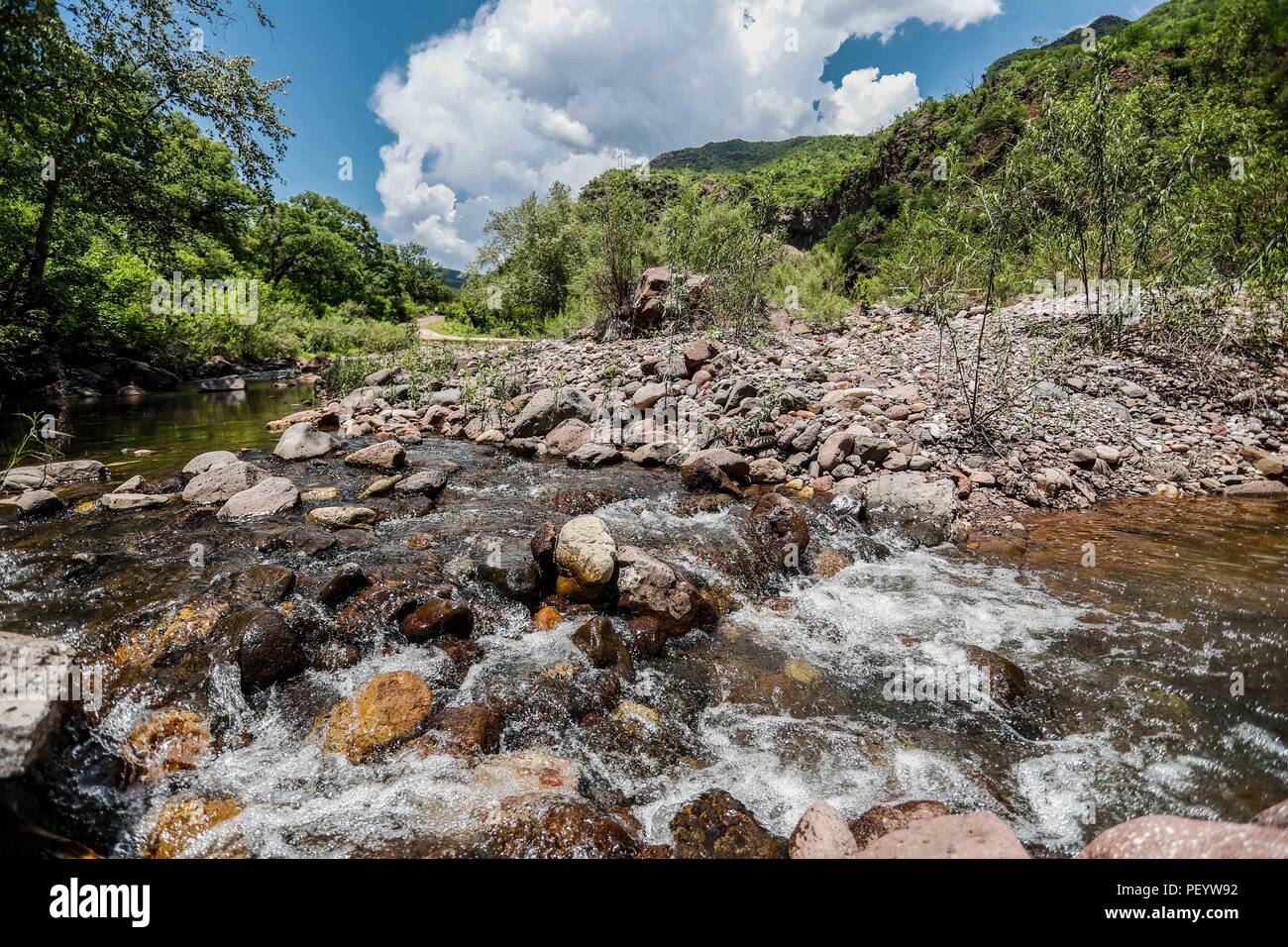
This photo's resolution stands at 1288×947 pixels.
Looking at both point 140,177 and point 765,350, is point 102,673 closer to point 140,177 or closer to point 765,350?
point 765,350

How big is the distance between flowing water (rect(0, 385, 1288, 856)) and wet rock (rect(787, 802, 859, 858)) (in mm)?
304

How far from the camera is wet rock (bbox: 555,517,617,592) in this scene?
14.4 ft

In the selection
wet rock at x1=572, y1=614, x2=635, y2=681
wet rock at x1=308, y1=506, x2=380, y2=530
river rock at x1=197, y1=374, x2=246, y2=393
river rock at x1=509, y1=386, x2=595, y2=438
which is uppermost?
river rock at x1=197, y1=374, x2=246, y2=393

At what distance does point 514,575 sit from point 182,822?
2.48m

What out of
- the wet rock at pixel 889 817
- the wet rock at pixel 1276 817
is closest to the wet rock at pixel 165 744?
the wet rock at pixel 889 817

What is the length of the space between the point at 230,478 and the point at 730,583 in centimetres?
611

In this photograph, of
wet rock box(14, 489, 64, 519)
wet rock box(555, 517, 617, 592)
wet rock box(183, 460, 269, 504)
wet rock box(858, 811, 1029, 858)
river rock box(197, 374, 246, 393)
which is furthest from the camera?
river rock box(197, 374, 246, 393)

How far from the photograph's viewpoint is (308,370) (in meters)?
22.8

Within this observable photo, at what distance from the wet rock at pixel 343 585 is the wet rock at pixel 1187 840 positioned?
15.1 feet

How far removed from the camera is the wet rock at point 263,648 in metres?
3.35

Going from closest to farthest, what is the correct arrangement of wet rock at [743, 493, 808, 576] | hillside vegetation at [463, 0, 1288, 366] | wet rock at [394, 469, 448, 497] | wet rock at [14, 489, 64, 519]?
wet rock at [743, 493, 808, 576] → wet rock at [14, 489, 64, 519] → wet rock at [394, 469, 448, 497] → hillside vegetation at [463, 0, 1288, 366]

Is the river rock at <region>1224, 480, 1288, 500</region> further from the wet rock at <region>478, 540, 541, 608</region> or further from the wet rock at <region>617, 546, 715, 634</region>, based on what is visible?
the wet rock at <region>478, 540, 541, 608</region>

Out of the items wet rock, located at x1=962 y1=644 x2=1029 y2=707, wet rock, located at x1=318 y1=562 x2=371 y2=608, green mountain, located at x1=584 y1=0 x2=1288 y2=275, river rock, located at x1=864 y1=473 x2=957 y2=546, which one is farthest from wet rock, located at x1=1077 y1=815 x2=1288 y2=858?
green mountain, located at x1=584 y1=0 x2=1288 y2=275

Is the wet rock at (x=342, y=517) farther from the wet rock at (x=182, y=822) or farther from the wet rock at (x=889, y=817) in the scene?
the wet rock at (x=889, y=817)
